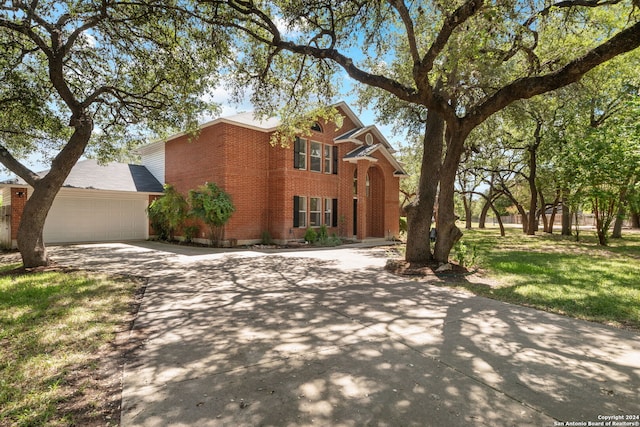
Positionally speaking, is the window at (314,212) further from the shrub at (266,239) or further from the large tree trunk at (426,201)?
the large tree trunk at (426,201)

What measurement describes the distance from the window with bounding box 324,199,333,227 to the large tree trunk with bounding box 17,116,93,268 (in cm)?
1144

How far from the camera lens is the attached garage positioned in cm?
1493

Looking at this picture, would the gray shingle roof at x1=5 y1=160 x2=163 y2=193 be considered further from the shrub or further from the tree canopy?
the tree canopy

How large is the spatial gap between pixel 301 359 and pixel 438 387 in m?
1.47

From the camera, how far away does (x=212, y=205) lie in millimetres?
13805

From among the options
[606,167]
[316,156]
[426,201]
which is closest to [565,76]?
[426,201]

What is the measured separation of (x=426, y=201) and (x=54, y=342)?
890cm

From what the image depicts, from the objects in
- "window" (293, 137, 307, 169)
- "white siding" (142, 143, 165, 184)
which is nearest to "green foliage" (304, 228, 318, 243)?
"window" (293, 137, 307, 169)

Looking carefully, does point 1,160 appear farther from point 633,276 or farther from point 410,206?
point 633,276

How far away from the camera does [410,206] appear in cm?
983

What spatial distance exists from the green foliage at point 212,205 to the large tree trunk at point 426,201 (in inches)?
320

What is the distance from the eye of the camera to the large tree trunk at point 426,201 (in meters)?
9.50

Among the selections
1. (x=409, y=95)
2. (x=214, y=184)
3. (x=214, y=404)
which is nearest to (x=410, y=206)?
(x=409, y=95)

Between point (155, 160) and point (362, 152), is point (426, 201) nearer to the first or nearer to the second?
point (362, 152)
